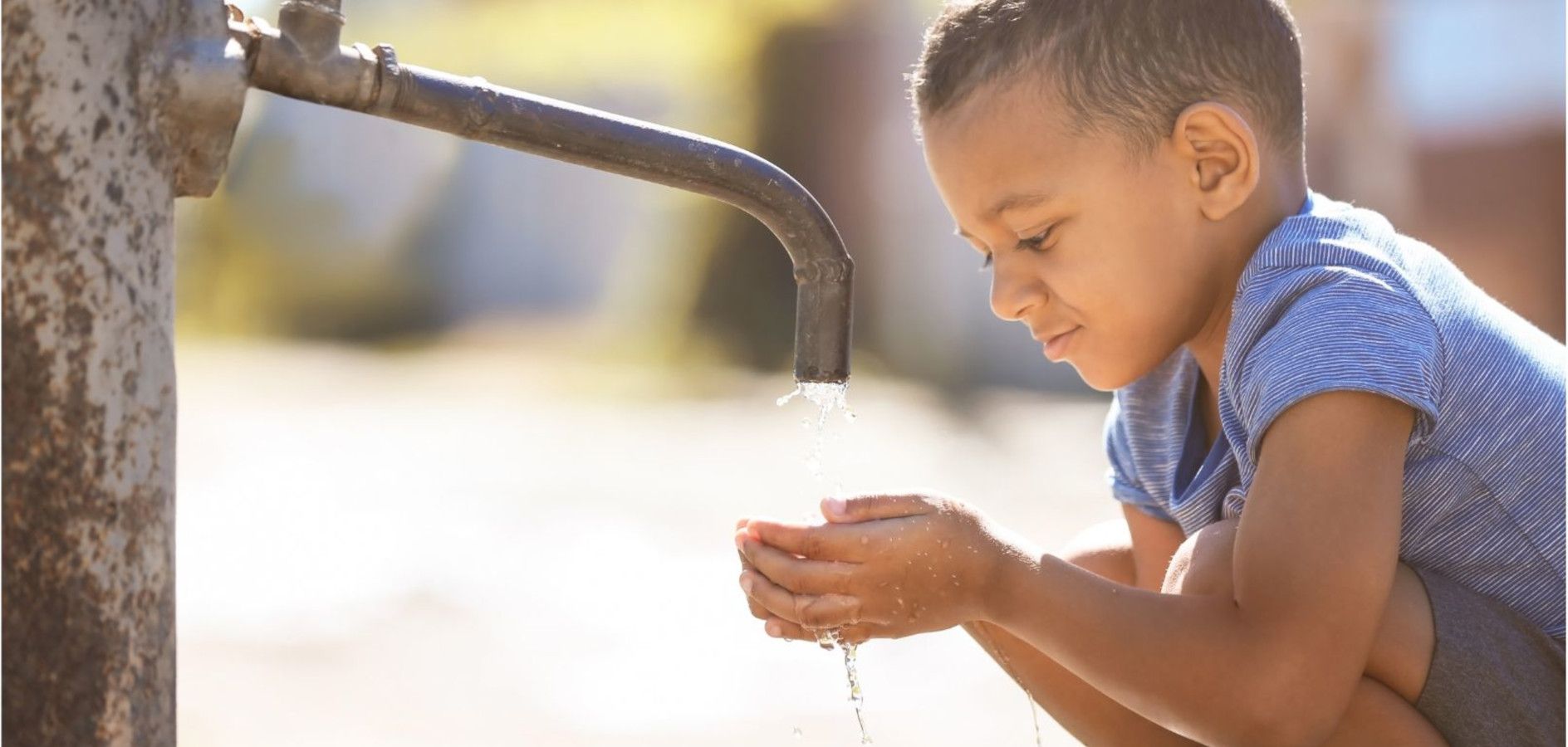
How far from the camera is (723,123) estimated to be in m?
7.09

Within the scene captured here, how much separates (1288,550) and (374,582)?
2.44 metres

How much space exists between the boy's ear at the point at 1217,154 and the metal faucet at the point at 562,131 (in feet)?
1.29

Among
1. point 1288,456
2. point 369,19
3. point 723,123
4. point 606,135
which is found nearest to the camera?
point 606,135

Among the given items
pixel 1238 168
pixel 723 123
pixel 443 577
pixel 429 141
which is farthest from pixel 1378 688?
pixel 429 141

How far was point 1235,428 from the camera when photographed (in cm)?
147

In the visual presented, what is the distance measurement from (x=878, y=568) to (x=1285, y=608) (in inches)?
12.6

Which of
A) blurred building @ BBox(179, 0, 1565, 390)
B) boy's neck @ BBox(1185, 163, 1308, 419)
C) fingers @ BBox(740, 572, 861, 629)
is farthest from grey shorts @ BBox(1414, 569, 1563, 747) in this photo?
blurred building @ BBox(179, 0, 1565, 390)

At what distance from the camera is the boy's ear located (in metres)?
1.48

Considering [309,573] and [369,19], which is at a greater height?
[369,19]

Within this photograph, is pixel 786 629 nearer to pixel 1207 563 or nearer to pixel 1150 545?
pixel 1207 563

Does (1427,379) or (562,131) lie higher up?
(562,131)

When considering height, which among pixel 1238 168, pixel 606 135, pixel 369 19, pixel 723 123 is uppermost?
pixel 369 19

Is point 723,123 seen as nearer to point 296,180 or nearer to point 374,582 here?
point 296,180

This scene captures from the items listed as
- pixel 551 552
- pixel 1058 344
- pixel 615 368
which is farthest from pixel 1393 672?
pixel 615 368
